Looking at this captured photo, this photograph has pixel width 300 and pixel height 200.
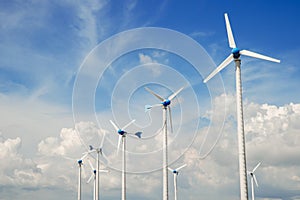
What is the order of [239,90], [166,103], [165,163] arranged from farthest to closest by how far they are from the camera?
[166,103] < [165,163] < [239,90]

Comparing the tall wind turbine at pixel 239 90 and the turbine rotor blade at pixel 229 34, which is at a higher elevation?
the turbine rotor blade at pixel 229 34

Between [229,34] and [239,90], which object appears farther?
[229,34]

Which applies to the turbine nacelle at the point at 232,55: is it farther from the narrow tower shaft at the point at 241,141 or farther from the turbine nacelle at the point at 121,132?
the turbine nacelle at the point at 121,132

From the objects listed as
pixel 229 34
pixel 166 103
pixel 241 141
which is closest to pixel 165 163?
pixel 166 103

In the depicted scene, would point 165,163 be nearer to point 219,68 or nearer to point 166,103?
point 166,103

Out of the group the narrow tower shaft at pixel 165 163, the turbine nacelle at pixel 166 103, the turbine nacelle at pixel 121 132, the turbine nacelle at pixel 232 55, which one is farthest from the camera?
the turbine nacelle at pixel 121 132

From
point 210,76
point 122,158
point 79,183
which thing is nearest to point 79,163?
point 79,183

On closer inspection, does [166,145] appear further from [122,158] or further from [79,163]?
[79,163]

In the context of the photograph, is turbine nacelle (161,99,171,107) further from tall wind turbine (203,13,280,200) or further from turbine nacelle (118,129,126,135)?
tall wind turbine (203,13,280,200)

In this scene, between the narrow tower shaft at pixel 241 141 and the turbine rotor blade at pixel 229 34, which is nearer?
the narrow tower shaft at pixel 241 141

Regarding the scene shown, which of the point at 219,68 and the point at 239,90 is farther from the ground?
the point at 219,68

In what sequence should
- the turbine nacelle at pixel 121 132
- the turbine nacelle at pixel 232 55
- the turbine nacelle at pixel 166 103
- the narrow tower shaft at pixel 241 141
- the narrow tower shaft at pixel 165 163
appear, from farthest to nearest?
the turbine nacelle at pixel 121 132 < the turbine nacelle at pixel 166 103 < the narrow tower shaft at pixel 165 163 < the turbine nacelle at pixel 232 55 < the narrow tower shaft at pixel 241 141

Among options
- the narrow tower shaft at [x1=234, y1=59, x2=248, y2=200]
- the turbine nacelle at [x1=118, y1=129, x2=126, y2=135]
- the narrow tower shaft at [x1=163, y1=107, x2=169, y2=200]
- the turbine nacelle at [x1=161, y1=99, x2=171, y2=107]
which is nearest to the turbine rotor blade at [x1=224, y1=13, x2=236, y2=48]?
the narrow tower shaft at [x1=234, y1=59, x2=248, y2=200]

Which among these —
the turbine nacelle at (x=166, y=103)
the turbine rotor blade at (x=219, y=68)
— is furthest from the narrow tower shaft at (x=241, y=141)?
the turbine nacelle at (x=166, y=103)
